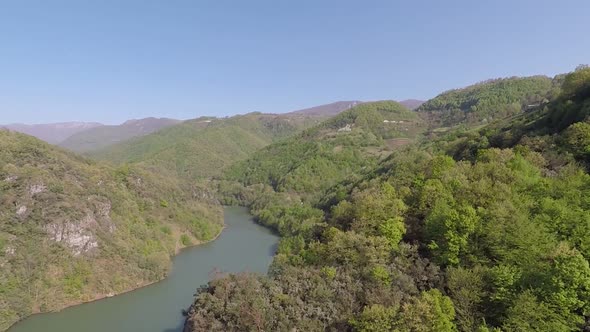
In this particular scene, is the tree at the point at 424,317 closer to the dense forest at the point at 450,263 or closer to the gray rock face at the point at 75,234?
the dense forest at the point at 450,263

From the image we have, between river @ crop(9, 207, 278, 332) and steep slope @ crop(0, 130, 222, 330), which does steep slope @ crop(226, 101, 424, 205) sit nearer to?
river @ crop(9, 207, 278, 332)

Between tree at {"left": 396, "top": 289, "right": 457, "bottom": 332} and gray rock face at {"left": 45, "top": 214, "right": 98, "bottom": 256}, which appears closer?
tree at {"left": 396, "top": 289, "right": 457, "bottom": 332}

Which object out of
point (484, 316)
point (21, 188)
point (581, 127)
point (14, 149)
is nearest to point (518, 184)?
point (581, 127)

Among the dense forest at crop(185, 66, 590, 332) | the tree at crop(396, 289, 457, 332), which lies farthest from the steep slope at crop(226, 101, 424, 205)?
the tree at crop(396, 289, 457, 332)

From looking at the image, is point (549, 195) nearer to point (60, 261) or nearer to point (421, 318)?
point (421, 318)

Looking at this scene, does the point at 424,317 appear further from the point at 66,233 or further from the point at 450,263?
the point at 66,233
